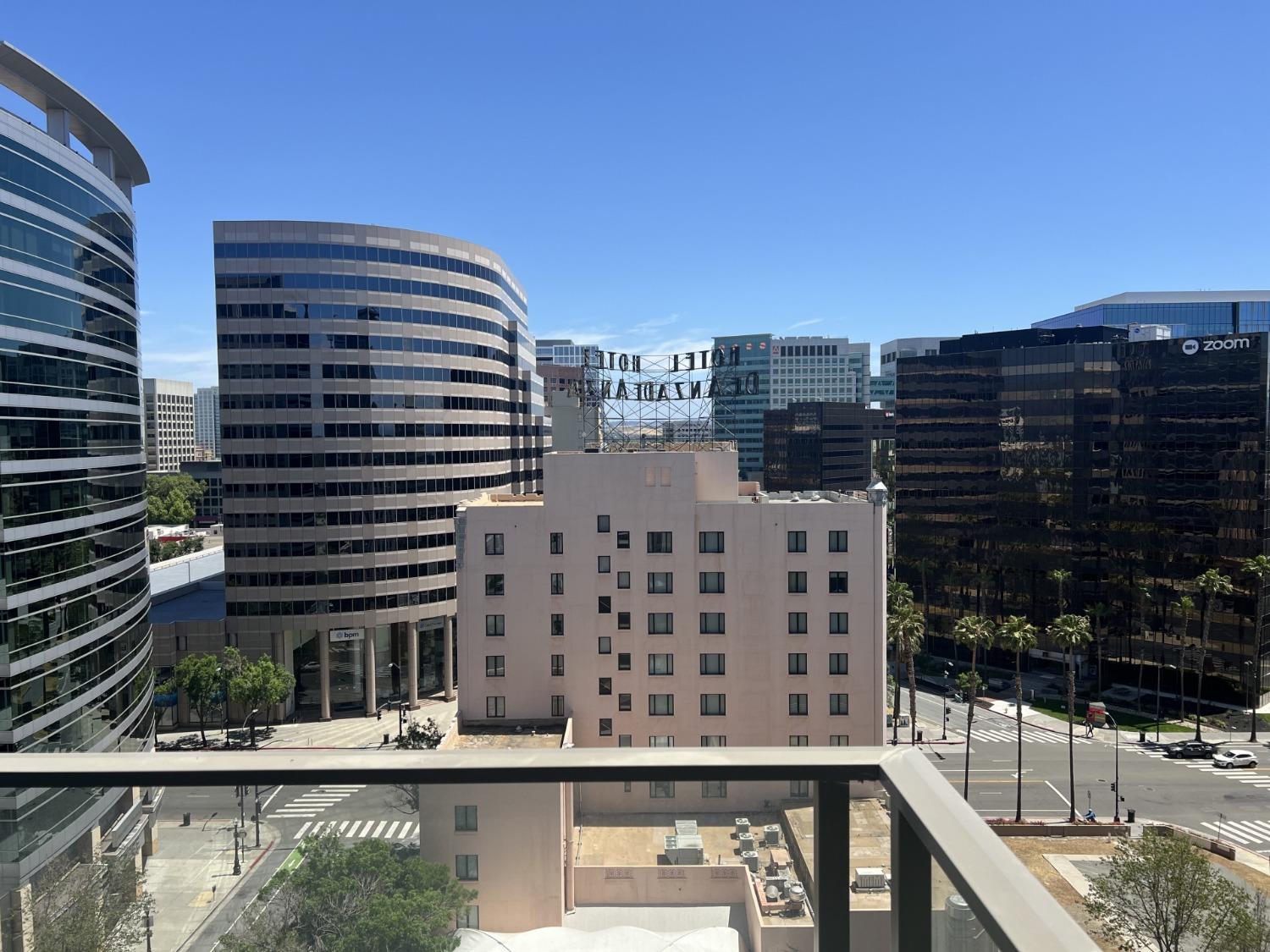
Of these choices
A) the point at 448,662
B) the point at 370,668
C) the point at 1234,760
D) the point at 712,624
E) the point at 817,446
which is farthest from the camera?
the point at 817,446

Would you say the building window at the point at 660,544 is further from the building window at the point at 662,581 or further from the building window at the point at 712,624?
the building window at the point at 712,624

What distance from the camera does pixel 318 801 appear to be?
3.81m

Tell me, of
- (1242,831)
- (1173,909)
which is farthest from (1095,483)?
(1173,909)

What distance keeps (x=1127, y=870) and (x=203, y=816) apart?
12.7 m

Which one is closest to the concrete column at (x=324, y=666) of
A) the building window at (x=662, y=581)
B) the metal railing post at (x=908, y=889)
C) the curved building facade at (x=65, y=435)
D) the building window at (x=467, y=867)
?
the curved building facade at (x=65, y=435)

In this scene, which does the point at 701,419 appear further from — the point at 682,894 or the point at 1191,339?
the point at 1191,339

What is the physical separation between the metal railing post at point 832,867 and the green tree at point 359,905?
150cm

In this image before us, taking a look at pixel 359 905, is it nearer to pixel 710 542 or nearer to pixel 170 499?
pixel 710 542

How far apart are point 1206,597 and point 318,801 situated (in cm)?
8354

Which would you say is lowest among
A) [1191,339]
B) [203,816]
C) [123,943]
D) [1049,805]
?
[1049,805]

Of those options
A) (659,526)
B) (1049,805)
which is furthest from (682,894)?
(1049,805)

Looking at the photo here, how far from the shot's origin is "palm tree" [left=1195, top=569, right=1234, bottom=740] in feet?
221

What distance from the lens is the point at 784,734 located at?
1747 inches

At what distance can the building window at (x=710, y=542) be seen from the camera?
44625mm
